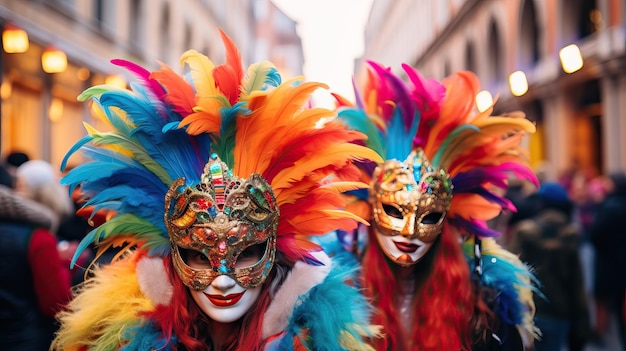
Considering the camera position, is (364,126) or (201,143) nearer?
(201,143)

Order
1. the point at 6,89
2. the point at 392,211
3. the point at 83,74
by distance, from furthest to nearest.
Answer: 1. the point at 83,74
2. the point at 6,89
3. the point at 392,211

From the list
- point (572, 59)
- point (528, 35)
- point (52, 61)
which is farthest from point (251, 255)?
point (528, 35)

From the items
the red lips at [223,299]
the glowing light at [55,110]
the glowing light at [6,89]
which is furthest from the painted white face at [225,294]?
the glowing light at [55,110]

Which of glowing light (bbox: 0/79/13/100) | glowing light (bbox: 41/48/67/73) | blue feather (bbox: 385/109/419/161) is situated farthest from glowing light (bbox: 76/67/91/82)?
blue feather (bbox: 385/109/419/161)

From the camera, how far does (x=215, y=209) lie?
2121mm

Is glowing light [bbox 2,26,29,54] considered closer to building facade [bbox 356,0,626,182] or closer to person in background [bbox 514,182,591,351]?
building facade [bbox 356,0,626,182]

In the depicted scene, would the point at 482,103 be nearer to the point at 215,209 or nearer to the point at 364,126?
the point at 364,126

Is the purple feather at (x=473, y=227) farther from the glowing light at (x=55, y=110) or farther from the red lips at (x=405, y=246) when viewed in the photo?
the glowing light at (x=55, y=110)

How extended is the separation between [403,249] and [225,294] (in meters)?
0.89

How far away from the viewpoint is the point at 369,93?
322 cm

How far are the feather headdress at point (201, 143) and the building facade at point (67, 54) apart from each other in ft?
21.7

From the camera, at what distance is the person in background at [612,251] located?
5496 mm

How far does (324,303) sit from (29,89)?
389 inches

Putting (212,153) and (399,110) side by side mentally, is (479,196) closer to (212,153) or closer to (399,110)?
(399,110)
